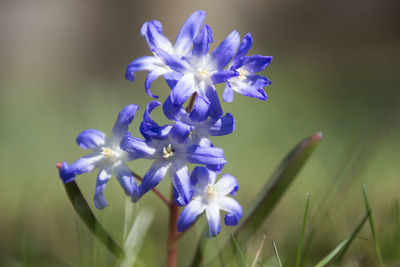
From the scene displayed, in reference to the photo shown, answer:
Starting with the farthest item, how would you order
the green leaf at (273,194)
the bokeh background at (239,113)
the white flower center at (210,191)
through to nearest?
the bokeh background at (239,113)
the green leaf at (273,194)
the white flower center at (210,191)

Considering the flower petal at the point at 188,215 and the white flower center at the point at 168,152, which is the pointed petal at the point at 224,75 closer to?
the white flower center at the point at 168,152

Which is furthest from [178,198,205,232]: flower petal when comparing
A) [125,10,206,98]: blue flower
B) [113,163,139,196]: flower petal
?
[125,10,206,98]: blue flower

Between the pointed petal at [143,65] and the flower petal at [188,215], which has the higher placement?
the pointed petal at [143,65]

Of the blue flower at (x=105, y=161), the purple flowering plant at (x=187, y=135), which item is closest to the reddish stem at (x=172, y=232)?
the purple flowering plant at (x=187, y=135)

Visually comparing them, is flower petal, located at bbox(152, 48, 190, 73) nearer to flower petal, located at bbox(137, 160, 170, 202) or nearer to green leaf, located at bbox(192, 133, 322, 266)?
flower petal, located at bbox(137, 160, 170, 202)

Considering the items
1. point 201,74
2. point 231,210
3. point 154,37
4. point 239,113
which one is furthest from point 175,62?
point 239,113
